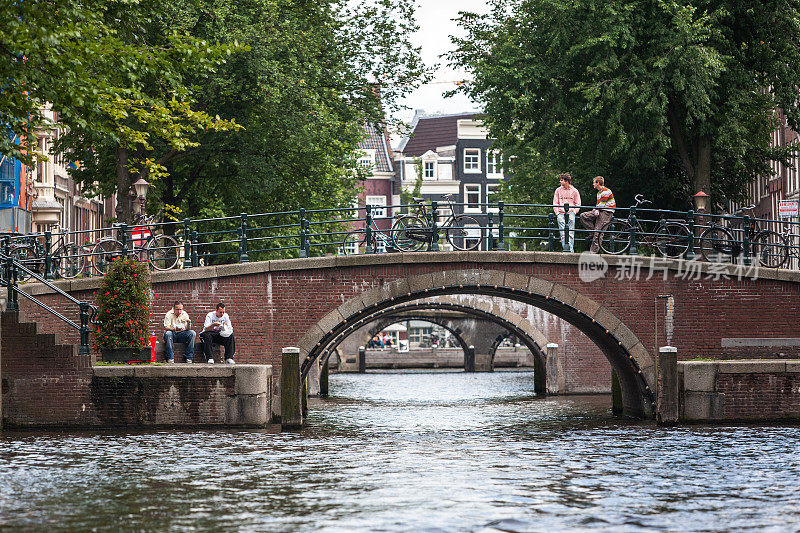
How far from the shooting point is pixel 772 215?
52.4m

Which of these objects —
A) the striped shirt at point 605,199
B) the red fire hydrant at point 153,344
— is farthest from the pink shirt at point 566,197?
the red fire hydrant at point 153,344

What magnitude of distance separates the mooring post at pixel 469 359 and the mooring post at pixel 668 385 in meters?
42.9

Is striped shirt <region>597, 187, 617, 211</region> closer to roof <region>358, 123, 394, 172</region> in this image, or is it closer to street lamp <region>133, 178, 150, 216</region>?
street lamp <region>133, 178, 150, 216</region>

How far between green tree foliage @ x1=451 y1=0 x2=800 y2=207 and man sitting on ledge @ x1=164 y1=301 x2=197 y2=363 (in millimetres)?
10980

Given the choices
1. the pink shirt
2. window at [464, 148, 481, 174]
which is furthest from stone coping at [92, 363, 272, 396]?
window at [464, 148, 481, 174]

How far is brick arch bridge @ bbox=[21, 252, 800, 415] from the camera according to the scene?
2334 centimetres

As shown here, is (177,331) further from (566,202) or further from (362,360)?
(362,360)

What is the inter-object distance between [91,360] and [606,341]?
10268mm

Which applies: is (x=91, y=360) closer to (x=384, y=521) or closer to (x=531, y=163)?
(x=384, y=521)

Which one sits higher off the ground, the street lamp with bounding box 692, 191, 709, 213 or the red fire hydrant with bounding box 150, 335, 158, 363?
the street lamp with bounding box 692, 191, 709, 213

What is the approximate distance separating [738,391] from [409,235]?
22.4 feet

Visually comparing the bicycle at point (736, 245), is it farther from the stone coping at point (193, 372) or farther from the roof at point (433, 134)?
the roof at point (433, 134)

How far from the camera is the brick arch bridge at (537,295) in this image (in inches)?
919

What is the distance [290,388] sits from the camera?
21.2 meters
